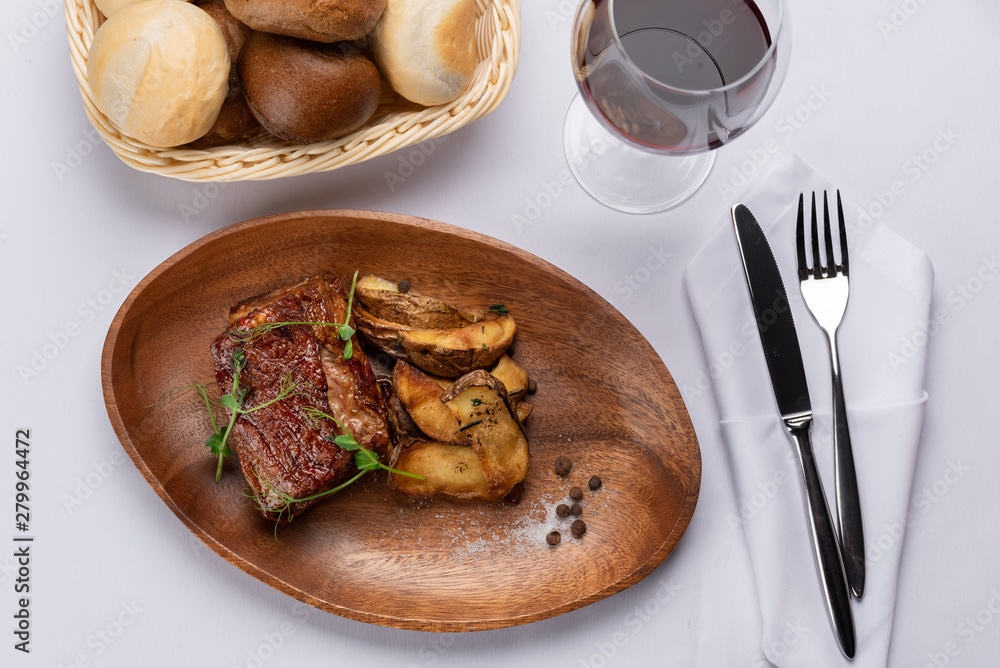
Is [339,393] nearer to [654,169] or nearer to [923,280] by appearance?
[654,169]

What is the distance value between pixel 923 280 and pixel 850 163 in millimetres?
389

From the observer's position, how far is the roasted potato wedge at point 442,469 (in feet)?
5.74

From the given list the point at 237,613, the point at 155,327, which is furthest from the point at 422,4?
the point at 237,613

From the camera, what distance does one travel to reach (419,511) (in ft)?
6.24

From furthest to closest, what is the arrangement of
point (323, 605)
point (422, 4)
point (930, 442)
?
point (930, 442) < point (323, 605) < point (422, 4)

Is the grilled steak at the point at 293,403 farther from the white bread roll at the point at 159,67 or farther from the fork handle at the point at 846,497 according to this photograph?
the fork handle at the point at 846,497

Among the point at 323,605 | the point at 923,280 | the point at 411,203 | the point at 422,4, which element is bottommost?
the point at 323,605

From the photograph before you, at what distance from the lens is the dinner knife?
1.83 metres

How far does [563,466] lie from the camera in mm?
1867
